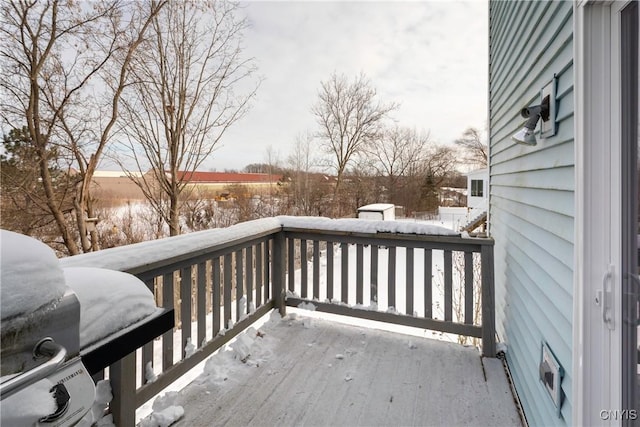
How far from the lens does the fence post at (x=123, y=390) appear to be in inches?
61.3

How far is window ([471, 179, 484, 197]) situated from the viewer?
641 inches

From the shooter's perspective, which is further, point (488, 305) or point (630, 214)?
point (488, 305)

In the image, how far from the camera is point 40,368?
20.9 inches

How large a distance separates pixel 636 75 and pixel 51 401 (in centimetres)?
172

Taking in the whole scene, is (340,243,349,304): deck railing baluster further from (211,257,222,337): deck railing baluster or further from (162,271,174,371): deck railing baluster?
(162,271,174,371): deck railing baluster

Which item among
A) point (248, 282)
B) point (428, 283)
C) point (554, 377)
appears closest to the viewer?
point (554, 377)

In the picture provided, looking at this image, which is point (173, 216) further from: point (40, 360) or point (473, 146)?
point (473, 146)

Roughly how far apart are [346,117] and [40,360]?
1459 centimetres

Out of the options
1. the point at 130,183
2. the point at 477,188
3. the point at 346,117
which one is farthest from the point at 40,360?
the point at 477,188

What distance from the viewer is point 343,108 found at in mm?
14219

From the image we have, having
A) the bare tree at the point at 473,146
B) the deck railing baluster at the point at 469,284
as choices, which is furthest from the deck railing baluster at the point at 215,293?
the bare tree at the point at 473,146

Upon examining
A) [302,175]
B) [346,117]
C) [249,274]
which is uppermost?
[346,117]

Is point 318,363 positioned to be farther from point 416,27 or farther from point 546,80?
point 416,27

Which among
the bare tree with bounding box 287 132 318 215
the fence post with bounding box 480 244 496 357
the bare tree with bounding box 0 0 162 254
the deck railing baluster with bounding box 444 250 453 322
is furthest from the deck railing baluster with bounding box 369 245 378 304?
the bare tree with bounding box 287 132 318 215
